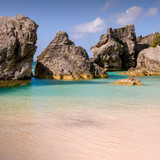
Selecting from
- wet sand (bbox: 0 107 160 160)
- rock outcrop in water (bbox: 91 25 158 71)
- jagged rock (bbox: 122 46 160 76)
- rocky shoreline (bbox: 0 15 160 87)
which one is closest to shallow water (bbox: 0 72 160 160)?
wet sand (bbox: 0 107 160 160)

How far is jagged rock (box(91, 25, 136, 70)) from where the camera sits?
4022 cm

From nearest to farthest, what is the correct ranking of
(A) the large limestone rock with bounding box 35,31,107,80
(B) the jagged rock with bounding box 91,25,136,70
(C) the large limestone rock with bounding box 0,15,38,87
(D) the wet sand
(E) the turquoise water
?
(D) the wet sand
(E) the turquoise water
(C) the large limestone rock with bounding box 0,15,38,87
(A) the large limestone rock with bounding box 35,31,107,80
(B) the jagged rock with bounding box 91,25,136,70

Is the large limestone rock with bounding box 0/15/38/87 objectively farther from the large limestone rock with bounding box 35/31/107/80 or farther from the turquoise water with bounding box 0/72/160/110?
the large limestone rock with bounding box 35/31/107/80

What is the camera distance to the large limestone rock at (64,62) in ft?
62.5

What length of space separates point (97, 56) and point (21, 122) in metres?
36.3

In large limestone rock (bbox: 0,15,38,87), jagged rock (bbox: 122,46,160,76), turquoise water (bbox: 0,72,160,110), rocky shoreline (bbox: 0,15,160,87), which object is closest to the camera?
turquoise water (bbox: 0,72,160,110)

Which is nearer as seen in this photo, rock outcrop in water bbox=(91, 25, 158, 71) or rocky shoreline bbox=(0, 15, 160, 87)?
rocky shoreline bbox=(0, 15, 160, 87)

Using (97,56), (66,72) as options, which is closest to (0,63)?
(66,72)

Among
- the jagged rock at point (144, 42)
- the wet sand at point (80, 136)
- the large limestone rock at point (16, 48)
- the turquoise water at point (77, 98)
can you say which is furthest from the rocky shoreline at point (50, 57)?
the wet sand at point (80, 136)

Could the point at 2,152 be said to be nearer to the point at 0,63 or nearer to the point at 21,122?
the point at 21,122

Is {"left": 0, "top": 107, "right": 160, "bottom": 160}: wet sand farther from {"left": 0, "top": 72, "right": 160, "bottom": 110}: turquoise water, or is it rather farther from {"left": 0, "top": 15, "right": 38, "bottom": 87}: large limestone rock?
{"left": 0, "top": 15, "right": 38, "bottom": 87}: large limestone rock

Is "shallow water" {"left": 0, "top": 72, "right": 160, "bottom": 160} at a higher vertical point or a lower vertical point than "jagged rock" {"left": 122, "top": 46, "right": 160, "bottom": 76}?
lower

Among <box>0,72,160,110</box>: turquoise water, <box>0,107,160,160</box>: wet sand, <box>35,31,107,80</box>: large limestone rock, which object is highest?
<box>35,31,107,80</box>: large limestone rock

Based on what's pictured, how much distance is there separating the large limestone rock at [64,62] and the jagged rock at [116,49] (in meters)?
19.3
